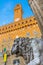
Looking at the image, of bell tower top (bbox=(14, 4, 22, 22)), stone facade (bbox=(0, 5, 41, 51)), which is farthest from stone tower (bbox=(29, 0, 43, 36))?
bell tower top (bbox=(14, 4, 22, 22))

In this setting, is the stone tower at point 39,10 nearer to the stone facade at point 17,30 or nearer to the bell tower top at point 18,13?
the stone facade at point 17,30

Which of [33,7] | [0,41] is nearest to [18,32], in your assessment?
[0,41]

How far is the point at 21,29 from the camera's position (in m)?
33.6

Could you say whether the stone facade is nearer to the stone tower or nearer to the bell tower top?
the bell tower top

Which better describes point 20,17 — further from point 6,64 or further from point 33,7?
point 33,7

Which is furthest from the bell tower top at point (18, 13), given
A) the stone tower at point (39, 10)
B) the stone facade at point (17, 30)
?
the stone tower at point (39, 10)

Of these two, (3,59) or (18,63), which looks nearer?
(18,63)

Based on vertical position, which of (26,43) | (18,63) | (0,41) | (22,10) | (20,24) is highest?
(22,10)

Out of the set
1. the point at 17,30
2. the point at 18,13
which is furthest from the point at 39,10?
the point at 18,13

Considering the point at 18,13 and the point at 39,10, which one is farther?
the point at 18,13

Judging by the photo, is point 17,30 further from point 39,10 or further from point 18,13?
point 39,10

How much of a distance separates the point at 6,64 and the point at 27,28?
21.3 meters

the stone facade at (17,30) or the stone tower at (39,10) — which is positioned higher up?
the stone facade at (17,30)

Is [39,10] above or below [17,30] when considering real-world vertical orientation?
below
